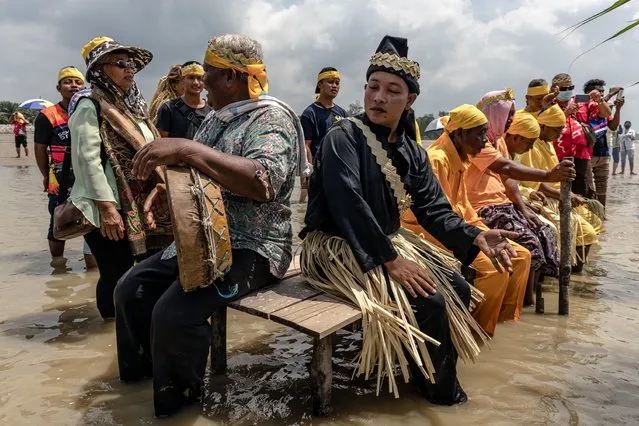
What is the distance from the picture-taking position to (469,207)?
13.0 feet

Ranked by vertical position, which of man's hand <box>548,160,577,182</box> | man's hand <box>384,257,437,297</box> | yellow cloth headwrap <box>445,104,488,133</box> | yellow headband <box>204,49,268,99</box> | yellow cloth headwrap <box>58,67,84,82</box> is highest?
yellow cloth headwrap <box>58,67,84,82</box>

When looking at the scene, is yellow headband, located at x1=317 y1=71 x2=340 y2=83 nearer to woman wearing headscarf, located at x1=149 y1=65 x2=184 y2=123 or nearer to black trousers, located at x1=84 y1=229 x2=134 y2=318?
woman wearing headscarf, located at x1=149 y1=65 x2=184 y2=123

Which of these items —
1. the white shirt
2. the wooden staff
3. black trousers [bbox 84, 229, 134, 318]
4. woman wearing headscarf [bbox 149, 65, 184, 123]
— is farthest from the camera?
the white shirt

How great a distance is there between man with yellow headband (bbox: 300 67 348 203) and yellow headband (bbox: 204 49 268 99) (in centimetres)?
375

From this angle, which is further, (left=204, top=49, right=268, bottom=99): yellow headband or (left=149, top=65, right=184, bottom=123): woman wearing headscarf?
(left=149, top=65, right=184, bottom=123): woman wearing headscarf

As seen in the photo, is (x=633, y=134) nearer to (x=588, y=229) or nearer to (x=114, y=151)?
(x=588, y=229)

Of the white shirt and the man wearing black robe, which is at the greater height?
the white shirt

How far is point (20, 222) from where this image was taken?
7.89 meters

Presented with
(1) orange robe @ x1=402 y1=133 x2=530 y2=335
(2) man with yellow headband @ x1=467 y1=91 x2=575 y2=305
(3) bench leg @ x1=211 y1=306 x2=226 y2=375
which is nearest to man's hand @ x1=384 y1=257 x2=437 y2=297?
(1) orange robe @ x1=402 y1=133 x2=530 y2=335

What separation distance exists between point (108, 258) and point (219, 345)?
3.79ft

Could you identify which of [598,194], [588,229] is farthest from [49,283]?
[598,194]

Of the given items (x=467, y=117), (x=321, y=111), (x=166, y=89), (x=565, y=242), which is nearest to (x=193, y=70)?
(x=166, y=89)

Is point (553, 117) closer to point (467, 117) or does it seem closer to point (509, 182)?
point (509, 182)

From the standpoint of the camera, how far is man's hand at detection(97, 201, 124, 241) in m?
3.31
